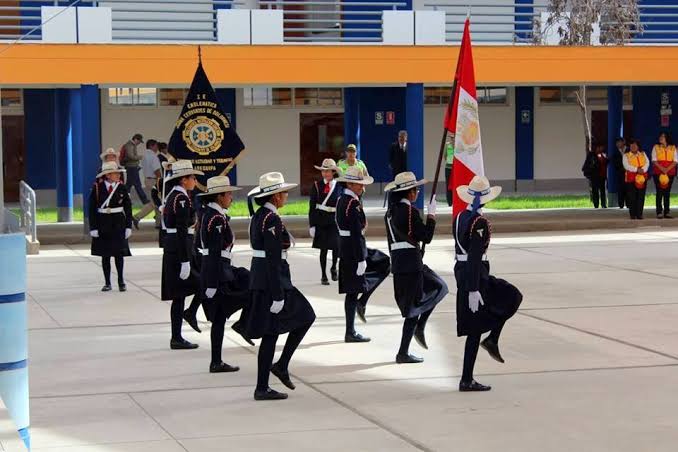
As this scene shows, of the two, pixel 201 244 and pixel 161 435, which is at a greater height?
pixel 201 244

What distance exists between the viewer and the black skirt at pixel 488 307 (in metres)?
10.2

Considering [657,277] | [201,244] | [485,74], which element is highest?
[485,74]

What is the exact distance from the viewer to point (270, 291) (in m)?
9.93

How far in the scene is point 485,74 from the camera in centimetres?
2622

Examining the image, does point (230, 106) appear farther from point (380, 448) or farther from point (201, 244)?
point (380, 448)

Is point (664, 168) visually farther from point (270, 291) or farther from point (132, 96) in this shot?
point (270, 291)

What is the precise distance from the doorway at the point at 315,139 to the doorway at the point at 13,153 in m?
7.55

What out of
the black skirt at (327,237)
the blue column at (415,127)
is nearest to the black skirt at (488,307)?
the black skirt at (327,237)

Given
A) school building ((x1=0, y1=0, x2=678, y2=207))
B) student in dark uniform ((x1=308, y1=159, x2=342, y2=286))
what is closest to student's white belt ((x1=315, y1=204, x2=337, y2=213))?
student in dark uniform ((x1=308, y1=159, x2=342, y2=286))

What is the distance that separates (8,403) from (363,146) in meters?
29.2

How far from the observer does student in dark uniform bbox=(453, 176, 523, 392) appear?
402 inches

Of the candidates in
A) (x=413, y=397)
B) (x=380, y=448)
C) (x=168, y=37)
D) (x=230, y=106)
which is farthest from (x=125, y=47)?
(x=380, y=448)

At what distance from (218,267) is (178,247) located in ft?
5.06

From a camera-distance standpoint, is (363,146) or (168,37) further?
(363,146)
